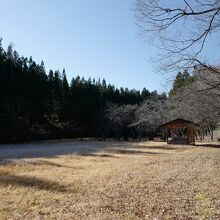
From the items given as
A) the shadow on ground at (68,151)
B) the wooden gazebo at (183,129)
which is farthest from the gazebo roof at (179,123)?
the shadow on ground at (68,151)

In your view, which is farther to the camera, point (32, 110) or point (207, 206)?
point (32, 110)

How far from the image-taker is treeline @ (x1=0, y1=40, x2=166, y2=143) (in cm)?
4209

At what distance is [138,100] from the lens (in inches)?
2466

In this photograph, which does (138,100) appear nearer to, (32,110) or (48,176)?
(32,110)

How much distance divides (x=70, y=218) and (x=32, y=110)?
39.5 m

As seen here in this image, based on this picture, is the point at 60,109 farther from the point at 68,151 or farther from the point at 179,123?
the point at 68,151

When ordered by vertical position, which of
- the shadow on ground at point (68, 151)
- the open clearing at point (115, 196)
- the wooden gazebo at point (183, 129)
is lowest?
the open clearing at point (115, 196)

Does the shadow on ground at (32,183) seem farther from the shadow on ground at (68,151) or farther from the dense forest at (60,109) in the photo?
the dense forest at (60,109)

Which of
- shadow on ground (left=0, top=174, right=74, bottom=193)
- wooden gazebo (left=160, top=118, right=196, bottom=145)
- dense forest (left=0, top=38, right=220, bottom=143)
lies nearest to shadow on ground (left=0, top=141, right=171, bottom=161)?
wooden gazebo (left=160, top=118, right=196, bottom=145)

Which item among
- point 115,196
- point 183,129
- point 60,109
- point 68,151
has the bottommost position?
point 115,196

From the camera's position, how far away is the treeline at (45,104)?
42094 mm

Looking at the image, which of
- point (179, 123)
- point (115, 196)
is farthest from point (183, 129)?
point (115, 196)

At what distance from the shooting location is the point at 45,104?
156 ft

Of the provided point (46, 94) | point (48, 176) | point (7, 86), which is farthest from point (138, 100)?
point (48, 176)
